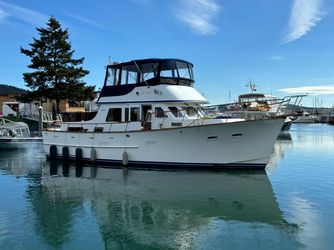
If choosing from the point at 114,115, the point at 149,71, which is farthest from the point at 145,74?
the point at 114,115

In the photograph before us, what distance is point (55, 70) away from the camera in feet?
126

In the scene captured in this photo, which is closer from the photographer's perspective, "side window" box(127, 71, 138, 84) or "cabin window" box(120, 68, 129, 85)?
"side window" box(127, 71, 138, 84)

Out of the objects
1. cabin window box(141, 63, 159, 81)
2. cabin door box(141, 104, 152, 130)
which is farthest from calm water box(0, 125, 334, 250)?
cabin window box(141, 63, 159, 81)

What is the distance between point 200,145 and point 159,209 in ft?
18.9

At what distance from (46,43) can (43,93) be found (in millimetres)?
5381

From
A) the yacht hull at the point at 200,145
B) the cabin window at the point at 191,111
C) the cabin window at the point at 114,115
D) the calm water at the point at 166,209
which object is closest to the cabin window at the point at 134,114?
the cabin window at the point at 114,115

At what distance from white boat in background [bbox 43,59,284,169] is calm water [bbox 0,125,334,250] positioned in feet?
2.60

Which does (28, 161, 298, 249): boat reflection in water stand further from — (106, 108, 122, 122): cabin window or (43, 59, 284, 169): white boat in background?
(106, 108, 122, 122): cabin window

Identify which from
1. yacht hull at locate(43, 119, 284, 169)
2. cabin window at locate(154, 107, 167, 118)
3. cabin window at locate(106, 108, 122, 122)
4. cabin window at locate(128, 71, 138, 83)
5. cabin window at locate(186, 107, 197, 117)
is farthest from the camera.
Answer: cabin window at locate(106, 108, 122, 122)

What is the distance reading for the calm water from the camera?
27.7ft

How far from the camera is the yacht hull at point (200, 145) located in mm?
15914

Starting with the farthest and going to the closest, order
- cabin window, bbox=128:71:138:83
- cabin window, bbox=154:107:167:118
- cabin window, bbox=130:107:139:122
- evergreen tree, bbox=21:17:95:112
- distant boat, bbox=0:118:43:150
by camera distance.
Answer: evergreen tree, bbox=21:17:95:112 < distant boat, bbox=0:118:43:150 < cabin window, bbox=128:71:138:83 < cabin window, bbox=130:107:139:122 < cabin window, bbox=154:107:167:118

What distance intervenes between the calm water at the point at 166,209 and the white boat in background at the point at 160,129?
79 cm

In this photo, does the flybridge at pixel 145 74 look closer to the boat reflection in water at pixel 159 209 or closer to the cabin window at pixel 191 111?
the cabin window at pixel 191 111
